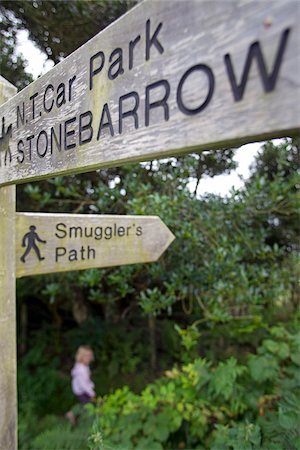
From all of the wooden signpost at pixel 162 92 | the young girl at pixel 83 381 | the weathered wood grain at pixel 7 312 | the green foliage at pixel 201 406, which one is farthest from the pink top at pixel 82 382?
the wooden signpost at pixel 162 92

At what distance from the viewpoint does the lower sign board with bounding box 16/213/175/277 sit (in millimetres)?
1327

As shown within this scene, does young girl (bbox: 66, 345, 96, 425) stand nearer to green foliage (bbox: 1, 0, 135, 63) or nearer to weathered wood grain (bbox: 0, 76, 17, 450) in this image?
weathered wood grain (bbox: 0, 76, 17, 450)

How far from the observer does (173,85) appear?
574 millimetres

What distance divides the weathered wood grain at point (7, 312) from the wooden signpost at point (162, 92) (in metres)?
0.18

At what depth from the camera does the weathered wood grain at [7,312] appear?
126cm

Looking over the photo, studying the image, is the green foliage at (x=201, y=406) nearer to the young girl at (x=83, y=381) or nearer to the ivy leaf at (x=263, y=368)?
the ivy leaf at (x=263, y=368)

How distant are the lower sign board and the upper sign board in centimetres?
47

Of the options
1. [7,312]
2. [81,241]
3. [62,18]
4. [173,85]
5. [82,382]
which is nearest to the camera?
[173,85]

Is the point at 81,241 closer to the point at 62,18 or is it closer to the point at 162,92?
the point at 162,92

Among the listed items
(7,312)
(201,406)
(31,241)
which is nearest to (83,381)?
(201,406)

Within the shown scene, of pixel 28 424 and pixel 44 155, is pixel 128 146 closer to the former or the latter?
pixel 44 155

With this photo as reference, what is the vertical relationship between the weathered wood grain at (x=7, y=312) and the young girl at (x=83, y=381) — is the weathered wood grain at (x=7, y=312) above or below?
above

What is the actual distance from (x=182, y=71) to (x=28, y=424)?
11.1 feet

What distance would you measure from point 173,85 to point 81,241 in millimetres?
965
